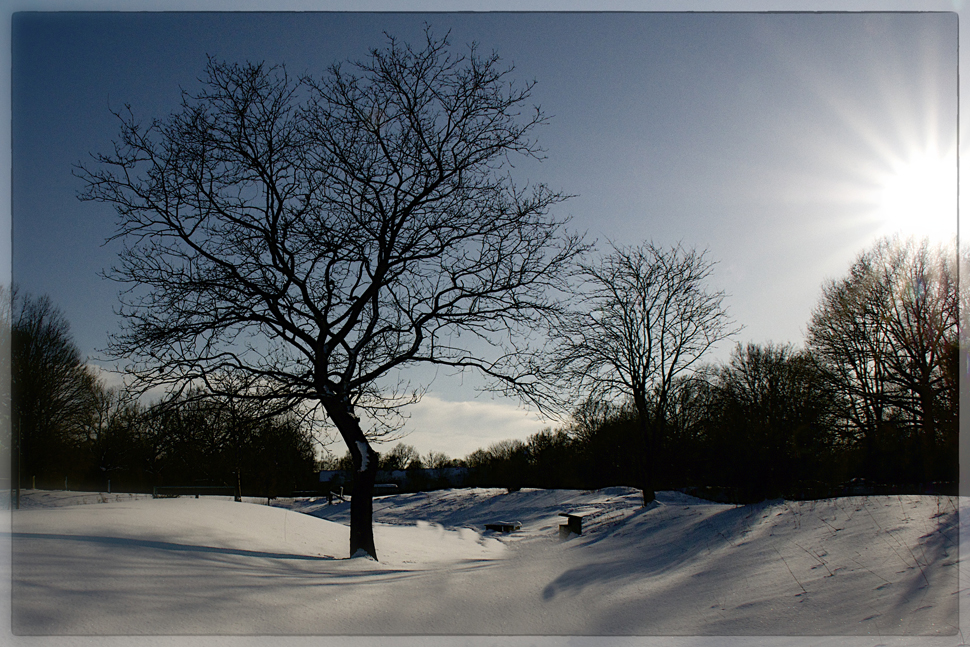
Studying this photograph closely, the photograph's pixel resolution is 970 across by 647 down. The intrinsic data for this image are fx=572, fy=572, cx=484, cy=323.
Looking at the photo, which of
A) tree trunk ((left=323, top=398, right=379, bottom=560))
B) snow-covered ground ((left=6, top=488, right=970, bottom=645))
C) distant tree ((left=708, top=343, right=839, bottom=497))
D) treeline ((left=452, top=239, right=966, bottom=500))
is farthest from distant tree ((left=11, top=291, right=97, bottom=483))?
distant tree ((left=708, top=343, right=839, bottom=497))

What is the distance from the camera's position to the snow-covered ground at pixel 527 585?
432cm

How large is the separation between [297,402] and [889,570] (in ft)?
22.1

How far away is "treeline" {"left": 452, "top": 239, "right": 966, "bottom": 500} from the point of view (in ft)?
32.1

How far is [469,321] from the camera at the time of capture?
8.37 meters

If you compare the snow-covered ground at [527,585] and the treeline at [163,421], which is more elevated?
the treeline at [163,421]

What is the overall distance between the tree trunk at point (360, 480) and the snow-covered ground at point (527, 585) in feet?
2.03

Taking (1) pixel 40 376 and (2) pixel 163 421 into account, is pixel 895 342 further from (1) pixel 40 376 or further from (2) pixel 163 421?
(1) pixel 40 376

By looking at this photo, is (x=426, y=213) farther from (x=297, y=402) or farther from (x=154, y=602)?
(x=154, y=602)

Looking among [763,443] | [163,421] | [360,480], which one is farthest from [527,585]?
[763,443]

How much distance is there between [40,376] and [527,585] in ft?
24.8

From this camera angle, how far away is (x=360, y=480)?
8.66m

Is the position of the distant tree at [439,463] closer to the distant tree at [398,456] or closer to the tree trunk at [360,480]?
the distant tree at [398,456]

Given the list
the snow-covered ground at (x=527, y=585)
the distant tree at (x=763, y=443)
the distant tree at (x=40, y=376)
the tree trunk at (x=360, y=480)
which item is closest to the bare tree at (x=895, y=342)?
the distant tree at (x=763, y=443)

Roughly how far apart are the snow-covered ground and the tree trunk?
0.62 meters
